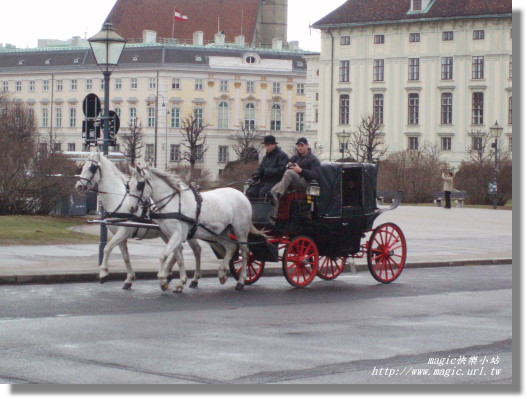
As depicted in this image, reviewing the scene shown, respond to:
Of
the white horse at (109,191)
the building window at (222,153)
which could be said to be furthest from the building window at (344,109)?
the white horse at (109,191)

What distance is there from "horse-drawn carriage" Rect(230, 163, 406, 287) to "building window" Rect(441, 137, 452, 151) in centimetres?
8358

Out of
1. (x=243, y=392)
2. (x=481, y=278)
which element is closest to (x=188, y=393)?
(x=243, y=392)

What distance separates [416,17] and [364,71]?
23.7ft

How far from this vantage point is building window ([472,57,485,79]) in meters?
99.1

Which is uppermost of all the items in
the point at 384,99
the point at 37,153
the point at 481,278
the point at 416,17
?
the point at 416,17

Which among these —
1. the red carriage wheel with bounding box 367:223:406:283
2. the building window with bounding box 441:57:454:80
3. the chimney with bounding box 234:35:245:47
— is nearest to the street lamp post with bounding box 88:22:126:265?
the red carriage wheel with bounding box 367:223:406:283

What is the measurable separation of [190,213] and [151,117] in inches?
4659

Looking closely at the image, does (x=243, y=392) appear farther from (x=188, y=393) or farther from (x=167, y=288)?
(x=167, y=288)

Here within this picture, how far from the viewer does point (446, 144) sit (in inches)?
4031

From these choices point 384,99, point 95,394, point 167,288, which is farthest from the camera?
point 384,99

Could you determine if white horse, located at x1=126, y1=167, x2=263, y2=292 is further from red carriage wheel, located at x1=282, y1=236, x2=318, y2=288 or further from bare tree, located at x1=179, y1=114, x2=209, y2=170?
bare tree, located at x1=179, y1=114, x2=209, y2=170

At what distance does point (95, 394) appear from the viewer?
861cm

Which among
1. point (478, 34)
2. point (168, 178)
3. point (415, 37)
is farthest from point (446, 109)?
point (168, 178)

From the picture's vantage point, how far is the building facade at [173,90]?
134 m
